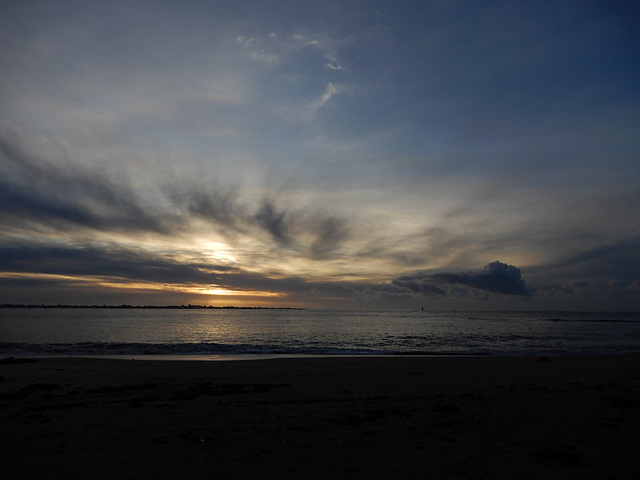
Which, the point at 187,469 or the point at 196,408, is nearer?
the point at 187,469

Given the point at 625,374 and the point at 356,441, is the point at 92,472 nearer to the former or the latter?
the point at 356,441

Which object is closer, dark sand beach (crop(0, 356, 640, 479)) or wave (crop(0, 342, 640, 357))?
dark sand beach (crop(0, 356, 640, 479))

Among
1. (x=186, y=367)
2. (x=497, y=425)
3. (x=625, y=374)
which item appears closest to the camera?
(x=497, y=425)

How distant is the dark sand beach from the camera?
6.77 m

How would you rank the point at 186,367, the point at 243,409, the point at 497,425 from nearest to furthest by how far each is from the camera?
the point at 497,425 < the point at 243,409 < the point at 186,367

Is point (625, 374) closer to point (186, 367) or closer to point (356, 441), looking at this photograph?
point (356, 441)

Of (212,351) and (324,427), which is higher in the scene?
(212,351)

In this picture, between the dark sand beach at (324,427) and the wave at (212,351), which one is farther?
the wave at (212,351)

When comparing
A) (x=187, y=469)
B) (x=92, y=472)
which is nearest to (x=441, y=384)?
(x=187, y=469)

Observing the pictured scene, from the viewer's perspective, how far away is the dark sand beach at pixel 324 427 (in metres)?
6.77

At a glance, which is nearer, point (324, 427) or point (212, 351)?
point (324, 427)

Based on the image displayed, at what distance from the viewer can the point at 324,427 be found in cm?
905

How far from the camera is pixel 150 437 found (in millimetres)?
8453

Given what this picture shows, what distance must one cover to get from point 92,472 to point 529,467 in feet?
26.9
